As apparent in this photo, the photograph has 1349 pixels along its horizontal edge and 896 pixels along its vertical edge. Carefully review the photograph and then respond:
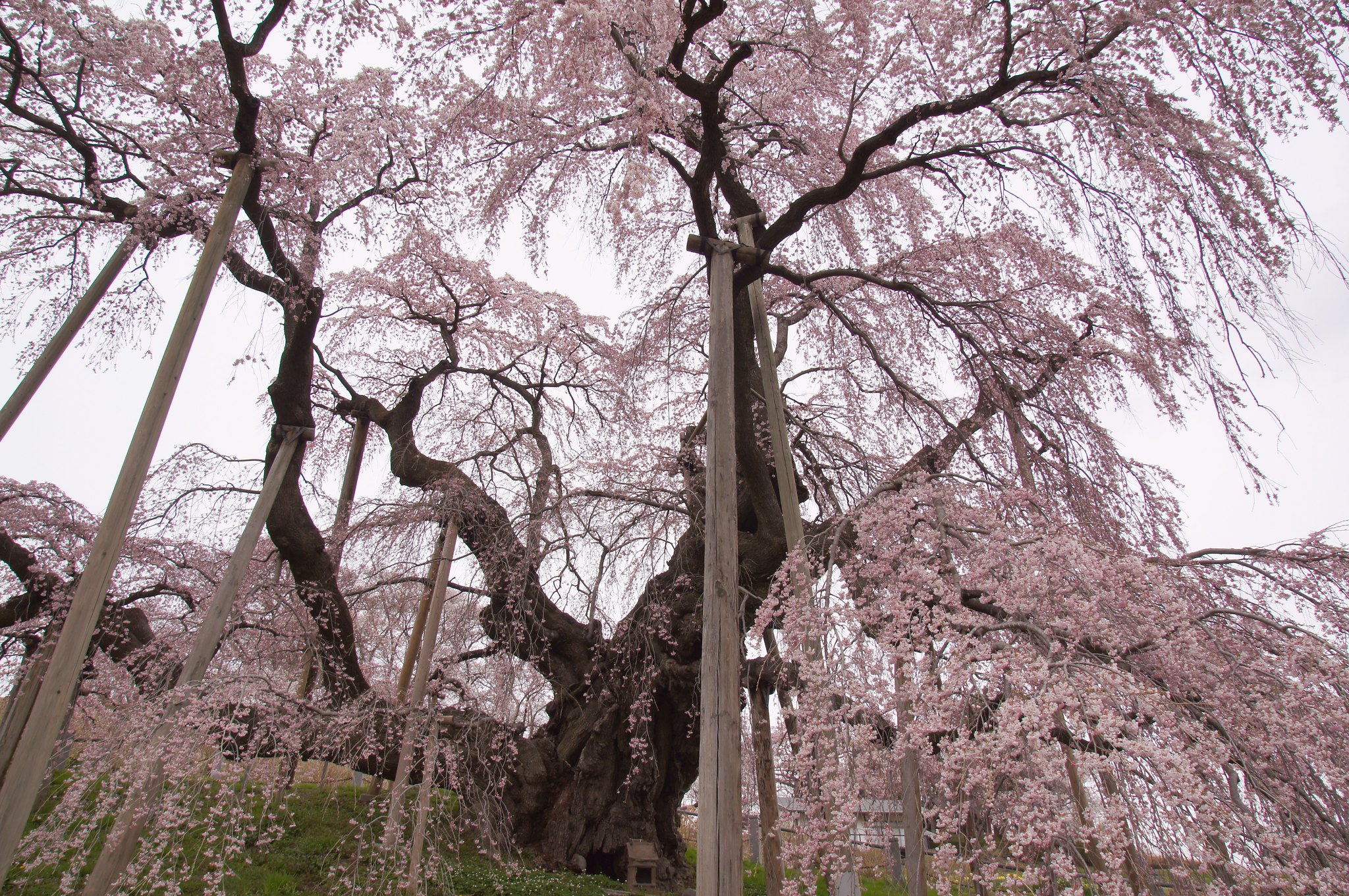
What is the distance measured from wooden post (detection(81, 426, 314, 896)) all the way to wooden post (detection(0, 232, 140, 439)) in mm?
1563

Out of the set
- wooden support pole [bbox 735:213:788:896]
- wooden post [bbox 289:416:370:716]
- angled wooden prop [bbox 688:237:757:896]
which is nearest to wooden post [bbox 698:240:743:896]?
angled wooden prop [bbox 688:237:757:896]

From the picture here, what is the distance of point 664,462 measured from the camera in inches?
261

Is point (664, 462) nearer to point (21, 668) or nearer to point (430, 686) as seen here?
point (430, 686)

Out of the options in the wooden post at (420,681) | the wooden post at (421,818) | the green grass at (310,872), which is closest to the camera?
the wooden post at (421,818)

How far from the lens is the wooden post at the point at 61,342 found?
399 cm

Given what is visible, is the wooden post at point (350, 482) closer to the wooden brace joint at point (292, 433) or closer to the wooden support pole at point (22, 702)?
the wooden brace joint at point (292, 433)

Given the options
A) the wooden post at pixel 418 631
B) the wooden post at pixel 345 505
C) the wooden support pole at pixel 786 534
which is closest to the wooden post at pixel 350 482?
the wooden post at pixel 345 505

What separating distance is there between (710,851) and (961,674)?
1.27 meters

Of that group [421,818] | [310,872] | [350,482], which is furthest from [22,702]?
[421,818]

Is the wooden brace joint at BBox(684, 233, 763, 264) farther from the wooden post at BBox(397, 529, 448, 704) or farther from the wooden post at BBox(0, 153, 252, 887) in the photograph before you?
the wooden post at BBox(397, 529, 448, 704)

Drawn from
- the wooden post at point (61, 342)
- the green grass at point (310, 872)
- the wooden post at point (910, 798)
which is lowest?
the green grass at point (310, 872)

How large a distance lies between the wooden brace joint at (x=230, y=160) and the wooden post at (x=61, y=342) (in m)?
0.92

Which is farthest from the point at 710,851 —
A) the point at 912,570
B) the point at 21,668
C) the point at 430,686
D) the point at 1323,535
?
the point at 21,668

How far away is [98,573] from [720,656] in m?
2.93
